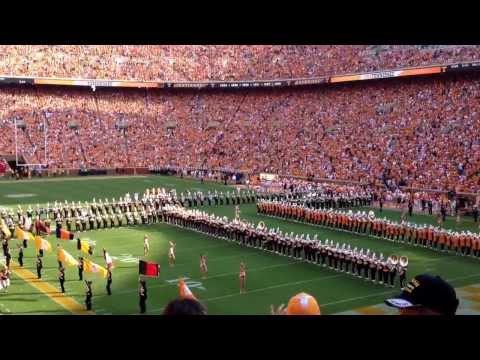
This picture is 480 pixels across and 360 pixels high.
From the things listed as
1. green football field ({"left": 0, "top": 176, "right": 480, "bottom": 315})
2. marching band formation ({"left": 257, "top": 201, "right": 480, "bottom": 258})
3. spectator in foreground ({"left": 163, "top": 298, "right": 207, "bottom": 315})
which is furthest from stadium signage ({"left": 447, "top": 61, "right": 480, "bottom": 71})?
spectator in foreground ({"left": 163, "top": 298, "right": 207, "bottom": 315})

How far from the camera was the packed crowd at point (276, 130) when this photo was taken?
37.4 m

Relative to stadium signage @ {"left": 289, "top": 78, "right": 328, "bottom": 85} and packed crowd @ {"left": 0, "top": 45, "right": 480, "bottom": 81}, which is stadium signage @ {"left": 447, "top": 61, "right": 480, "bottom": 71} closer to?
packed crowd @ {"left": 0, "top": 45, "right": 480, "bottom": 81}

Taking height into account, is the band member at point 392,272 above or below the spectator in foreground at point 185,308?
below

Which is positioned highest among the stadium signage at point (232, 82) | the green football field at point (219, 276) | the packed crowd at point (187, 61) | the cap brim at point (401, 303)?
the packed crowd at point (187, 61)

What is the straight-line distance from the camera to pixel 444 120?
38.4 meters

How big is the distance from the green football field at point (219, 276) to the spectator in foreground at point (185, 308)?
10.7 m

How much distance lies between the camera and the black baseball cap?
2832 millimetres

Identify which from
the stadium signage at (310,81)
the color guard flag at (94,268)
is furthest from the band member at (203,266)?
the stadium signage at (310,81)

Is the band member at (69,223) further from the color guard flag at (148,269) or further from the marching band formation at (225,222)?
the color guard flag at (148,269)

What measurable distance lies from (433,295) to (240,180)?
41.7 m

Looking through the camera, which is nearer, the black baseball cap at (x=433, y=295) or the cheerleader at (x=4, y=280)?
the black baseball cap at (x=433, y=295)

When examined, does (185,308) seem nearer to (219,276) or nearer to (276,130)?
(219,276)
